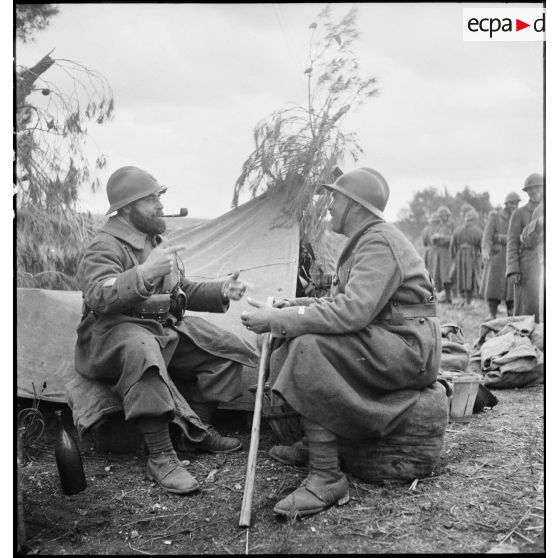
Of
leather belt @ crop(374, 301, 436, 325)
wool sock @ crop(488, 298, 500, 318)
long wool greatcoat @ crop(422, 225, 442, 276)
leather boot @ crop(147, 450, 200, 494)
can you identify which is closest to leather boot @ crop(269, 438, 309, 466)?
leather boot @ crop(147, 450, 200, 494)

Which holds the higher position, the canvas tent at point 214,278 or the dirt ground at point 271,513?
the canvas tent at point 214,278

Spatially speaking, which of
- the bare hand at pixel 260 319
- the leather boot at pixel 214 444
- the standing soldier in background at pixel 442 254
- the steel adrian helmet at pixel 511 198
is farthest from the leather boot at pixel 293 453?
the standing soldier in background at pixel 442 254

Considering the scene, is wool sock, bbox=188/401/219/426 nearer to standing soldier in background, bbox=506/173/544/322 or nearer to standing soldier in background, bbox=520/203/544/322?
standing soldier in background, bbox=520/203/544/322

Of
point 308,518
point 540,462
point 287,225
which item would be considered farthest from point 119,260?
point 540,462

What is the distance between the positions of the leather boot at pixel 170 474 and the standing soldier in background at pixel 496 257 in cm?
634

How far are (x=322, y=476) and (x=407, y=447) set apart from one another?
0.49m

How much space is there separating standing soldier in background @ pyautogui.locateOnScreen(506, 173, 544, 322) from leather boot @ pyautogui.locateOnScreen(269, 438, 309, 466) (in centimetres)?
427

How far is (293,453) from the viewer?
3338 mm

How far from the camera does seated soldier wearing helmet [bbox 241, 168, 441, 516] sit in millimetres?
2787

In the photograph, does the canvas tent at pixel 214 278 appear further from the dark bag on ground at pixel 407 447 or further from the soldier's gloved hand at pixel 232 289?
the dark bag on ground at pixel 407 447

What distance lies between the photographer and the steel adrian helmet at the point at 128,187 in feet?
11.9

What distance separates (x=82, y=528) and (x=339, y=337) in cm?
143

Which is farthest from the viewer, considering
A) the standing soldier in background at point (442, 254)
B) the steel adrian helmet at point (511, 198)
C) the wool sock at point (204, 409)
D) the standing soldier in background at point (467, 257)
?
the standing soldier in background at point (442, 254)

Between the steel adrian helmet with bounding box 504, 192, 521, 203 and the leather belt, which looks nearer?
the leather belt
